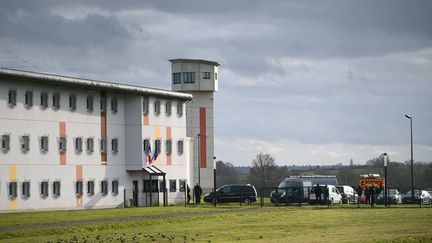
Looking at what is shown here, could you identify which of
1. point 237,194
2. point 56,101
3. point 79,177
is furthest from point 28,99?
point 237,194

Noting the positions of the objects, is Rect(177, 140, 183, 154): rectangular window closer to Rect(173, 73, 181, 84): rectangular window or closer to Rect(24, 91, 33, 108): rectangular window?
Rect(24, 91, 33, 108): rectangular window

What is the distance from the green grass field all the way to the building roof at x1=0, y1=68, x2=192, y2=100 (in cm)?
1521

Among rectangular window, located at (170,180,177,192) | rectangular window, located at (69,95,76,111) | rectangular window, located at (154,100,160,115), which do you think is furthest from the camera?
rectangular window, located at (170,180,177,192)

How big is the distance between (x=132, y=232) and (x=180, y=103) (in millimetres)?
50890

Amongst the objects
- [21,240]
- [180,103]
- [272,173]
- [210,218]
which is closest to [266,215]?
[210,218]

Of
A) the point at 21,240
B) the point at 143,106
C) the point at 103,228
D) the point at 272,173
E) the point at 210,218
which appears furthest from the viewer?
the point at 272,173

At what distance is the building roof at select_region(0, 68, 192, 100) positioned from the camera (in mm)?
70375

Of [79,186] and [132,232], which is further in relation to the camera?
[79,186]

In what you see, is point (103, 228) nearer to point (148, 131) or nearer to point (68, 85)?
point (68, 85)

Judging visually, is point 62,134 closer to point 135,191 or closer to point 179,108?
point 135,191

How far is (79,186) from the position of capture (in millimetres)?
79375

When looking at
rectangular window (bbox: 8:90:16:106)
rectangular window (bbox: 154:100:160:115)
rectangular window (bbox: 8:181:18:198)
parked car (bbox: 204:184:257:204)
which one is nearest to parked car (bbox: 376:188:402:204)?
parked car (bbox: 204:184:257:204)

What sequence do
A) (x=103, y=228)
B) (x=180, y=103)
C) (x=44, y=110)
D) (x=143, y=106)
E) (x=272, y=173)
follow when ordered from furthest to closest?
(x=272, y=173) < (x=180, y=103) < (x=143, y=106) < (x=44, y=110) < (x=103, y=228)

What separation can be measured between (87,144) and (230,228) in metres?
36.9
